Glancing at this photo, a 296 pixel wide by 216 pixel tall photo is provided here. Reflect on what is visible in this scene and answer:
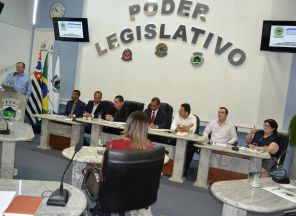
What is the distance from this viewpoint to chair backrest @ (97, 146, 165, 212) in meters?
1.90

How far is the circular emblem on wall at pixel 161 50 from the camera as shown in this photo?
6523 mm

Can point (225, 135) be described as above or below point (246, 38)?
below

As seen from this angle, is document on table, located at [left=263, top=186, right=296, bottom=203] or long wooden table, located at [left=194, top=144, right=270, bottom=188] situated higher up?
document on table, located at [left=263, top=186, right=296, bottom=203]

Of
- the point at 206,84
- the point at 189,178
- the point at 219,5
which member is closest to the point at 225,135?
the point at 189,178

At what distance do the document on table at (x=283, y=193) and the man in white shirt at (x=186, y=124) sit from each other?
2.88 metres

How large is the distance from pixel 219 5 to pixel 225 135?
8.45 ft

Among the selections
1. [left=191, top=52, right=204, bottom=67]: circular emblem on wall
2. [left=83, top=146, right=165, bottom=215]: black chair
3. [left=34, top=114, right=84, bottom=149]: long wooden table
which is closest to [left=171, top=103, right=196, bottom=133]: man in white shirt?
[left=191, top=52, right=204, bottom=67]: circular emblem on wall

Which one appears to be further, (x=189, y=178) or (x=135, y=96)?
(x=135, y=96)

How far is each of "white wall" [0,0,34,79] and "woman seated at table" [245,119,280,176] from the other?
18.9ft

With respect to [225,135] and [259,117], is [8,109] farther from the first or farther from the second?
[259,117]

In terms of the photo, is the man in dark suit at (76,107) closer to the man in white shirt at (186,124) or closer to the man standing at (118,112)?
the man standing at (118,112)

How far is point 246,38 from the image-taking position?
5914 millimetres

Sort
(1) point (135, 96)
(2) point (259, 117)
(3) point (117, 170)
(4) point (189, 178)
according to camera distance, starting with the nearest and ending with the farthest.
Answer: (3) point (117, 170) → (4) point (189, 178) → (2) point (259, 117) → (1) point (135, 96)

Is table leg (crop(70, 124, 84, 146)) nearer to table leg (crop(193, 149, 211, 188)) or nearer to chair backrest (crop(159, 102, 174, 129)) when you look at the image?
chair backrest (crop(159, 102, 174, 129))
